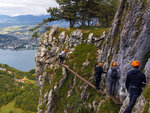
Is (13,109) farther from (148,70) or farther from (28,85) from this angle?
(148,70)

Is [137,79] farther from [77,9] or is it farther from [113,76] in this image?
[77,9]

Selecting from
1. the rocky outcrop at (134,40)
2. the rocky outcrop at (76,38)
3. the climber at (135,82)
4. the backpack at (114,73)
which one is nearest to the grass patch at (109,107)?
the rocky outcrop at (134,40)

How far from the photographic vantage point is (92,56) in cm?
1938

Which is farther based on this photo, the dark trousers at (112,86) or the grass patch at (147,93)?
the dark trousers at (112,86)

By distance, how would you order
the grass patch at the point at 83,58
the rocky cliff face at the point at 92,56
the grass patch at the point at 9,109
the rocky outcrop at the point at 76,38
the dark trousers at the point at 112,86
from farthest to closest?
the grass patch at the point at 9,109
the rocky outcrop at the point at 76,38
the grass patch at the point at 83,58
the dark trousers at the point at 112,86
the rocky cliff face at the point at 92,56

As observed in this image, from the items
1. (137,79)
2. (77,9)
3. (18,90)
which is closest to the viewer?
(137,79)

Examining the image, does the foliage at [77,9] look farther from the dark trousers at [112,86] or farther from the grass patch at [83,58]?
the dark trousers at [112,86]

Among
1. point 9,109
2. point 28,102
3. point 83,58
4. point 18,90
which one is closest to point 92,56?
point 83,58

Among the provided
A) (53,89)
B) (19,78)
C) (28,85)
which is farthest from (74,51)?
(19,78)

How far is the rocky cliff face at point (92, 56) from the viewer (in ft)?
30.7

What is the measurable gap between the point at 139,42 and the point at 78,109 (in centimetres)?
961

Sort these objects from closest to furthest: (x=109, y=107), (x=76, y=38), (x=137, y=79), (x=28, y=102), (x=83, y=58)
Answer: (x=137, y=79) → (x=109, y=107) → (x=83, y=58) → (x=76, y=38) → (x=28, y=102)

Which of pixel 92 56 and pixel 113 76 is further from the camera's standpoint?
pixel 92 56

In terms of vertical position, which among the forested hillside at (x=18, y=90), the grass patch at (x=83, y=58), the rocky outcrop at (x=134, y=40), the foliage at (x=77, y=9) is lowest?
the forested hillside at (x=18, y=90)
